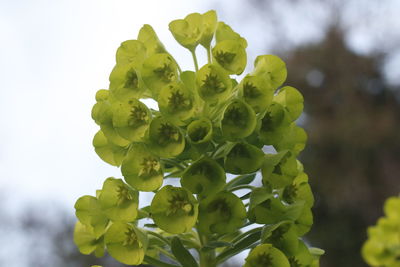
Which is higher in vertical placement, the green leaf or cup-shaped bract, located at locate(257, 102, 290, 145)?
cup-shaped bract, located at locate(257, 102, 290, 145)

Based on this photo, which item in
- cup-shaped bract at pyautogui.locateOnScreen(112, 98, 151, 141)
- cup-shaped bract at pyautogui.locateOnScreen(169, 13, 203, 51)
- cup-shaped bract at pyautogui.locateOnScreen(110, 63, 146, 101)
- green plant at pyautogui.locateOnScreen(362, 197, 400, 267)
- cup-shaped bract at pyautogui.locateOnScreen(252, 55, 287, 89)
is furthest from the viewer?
cup-shaped bract at pyautogui.locateOnScreen(169, 13, 203, 51)

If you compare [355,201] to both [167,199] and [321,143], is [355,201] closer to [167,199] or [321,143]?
[321,143]

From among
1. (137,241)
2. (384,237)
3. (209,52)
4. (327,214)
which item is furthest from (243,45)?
(327,214)

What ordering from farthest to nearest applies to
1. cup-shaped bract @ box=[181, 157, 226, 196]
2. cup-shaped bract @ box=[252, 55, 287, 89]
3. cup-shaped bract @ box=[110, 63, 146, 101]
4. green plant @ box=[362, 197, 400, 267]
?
cup-shaped bract @ box=[252, 55, 287, 89]
cup-shaped bract @ box=[110, 63, 146, 101]
cup-shaped bract @ box=[181, 157, 226, 196]
green plant @ box=[362, 197, 400, 267]

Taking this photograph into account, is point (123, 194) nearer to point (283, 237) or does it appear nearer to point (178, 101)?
point (178, 101)

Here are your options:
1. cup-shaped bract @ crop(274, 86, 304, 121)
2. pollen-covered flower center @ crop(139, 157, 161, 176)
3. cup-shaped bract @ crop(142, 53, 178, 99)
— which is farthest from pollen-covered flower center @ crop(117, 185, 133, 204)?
cup-shaped bract @ crop(274, 86, 304, 121)

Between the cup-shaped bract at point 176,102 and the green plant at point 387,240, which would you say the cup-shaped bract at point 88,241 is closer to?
the cup-shaped bract at point 176,102

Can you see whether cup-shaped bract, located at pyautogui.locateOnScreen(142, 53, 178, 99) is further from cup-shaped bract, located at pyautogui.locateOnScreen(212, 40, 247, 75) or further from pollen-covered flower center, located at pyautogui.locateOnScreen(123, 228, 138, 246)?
pollen-covered flower center, located at pyautogui.locateOnScreen(123, 228, 138, 246)

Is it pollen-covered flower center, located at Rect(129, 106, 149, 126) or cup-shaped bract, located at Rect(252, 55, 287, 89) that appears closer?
pollen-covered flower center, located at Rect(129, 106, 149, 126)
